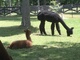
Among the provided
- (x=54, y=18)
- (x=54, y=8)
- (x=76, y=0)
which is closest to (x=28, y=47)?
(x=54, y=18)

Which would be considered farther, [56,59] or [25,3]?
[25,3]

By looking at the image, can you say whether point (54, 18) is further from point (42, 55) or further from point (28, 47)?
point (42, 55)

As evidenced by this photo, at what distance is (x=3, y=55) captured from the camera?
283cm

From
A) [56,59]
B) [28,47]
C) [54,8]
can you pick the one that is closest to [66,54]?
[56,59]

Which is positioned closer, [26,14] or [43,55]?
[43,55]

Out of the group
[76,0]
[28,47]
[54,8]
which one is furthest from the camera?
[76,0]

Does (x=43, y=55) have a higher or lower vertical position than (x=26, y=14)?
higher

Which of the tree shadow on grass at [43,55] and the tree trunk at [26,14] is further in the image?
the tree trunk at [26,14]

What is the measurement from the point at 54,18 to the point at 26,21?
4528mm

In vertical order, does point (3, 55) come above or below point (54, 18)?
above

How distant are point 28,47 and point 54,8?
766 inches

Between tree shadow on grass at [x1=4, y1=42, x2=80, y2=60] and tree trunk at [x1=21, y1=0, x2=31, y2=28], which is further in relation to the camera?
tree trunk at [x1=21, y1=0, x2=31, y2=28]

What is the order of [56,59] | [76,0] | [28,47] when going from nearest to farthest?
[56,59] → [28,47] → [76,0]

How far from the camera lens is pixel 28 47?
9992 millimetres
